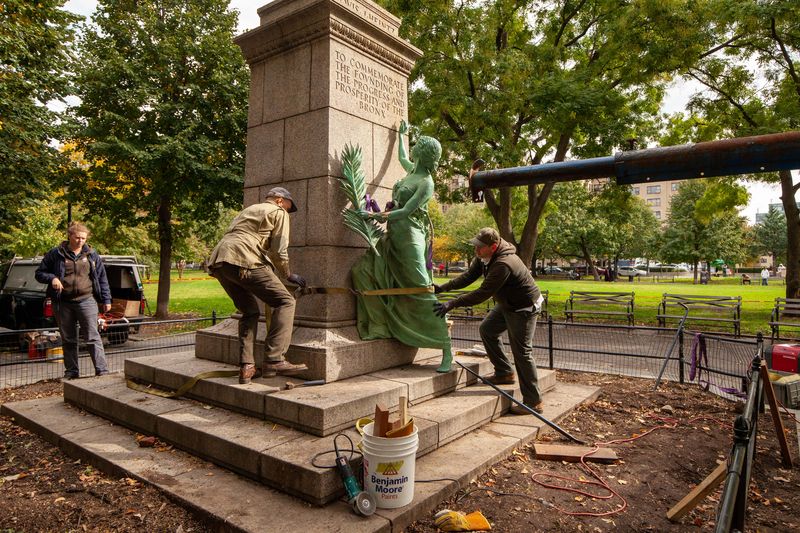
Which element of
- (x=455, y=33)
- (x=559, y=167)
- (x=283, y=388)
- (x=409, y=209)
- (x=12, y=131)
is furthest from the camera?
(x=455, y=33)

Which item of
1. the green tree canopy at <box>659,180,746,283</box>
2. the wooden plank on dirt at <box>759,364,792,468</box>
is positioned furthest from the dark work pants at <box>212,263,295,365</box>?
the green tree canopy at <box>659,180,746,283</box>

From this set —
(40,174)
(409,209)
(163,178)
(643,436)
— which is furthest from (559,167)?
(40,174)

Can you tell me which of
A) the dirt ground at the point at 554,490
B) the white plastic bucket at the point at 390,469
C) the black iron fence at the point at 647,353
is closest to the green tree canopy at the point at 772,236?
the black iron fence at the point at 647,353

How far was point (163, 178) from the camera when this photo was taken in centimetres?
1505

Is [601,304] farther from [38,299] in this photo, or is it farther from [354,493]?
[38,299]

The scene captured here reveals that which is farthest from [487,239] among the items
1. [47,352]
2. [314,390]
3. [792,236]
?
[792,236]

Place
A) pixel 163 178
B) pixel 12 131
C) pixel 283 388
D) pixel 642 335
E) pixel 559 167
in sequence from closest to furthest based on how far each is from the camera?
pixel 559 167 < pixel 283 388 < pixel 12 131 < pixel 642 335 < pixel 163 178

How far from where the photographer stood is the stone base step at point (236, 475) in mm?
3342

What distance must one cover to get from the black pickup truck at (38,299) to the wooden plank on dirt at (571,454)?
28.5 ft

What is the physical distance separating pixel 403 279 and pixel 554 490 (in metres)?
2.81

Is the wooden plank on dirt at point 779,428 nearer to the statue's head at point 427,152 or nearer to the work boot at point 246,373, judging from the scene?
the statue's head at point 427,152

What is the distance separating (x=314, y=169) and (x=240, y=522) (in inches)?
148

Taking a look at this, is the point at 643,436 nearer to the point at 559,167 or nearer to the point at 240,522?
the point at 559,167

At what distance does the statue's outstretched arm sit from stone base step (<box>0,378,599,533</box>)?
10.8ft
